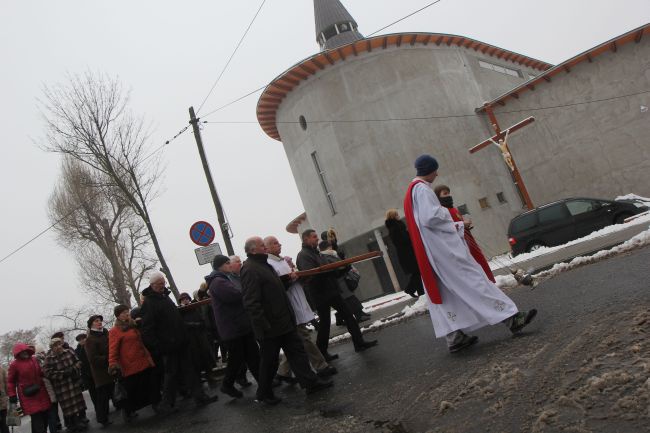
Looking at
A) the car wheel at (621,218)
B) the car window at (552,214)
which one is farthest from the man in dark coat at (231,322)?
the car wheel at (621,218)

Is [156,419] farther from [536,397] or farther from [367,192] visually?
[367,192]

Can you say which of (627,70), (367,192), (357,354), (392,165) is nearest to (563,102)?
(627,70)

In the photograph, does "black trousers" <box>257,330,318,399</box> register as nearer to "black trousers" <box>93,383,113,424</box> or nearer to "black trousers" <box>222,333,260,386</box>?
"black trousers" <box>222,333,260,386</box>

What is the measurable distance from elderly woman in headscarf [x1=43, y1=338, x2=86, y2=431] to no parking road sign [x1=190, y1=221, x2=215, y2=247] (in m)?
3.43

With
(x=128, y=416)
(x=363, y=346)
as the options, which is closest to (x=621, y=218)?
(x=363, y=346)

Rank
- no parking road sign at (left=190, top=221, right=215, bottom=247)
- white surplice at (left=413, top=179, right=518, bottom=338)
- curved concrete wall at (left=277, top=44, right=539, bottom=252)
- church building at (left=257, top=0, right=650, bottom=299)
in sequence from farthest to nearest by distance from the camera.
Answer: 1. curved concrete wall at (left=277, top=44, right=539, bottom=252)
2. church building at (left=257, top=0, right=650, bottom=299)
3. no parking road sign at (left=190, top=221, right=215, bottom=247)
4. white surplice at (left=413, top=179, right=518, bottom=338)

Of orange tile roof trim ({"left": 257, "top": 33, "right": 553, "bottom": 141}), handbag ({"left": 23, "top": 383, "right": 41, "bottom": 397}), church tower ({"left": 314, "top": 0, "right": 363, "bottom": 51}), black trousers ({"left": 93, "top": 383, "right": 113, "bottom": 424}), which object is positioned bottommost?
black trousers ({"left": 93, "top": 383, "right": 113, "bottom": 424})

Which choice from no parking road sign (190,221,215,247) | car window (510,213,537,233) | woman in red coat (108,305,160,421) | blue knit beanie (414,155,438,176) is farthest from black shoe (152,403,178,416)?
car window (510,213,537,233)

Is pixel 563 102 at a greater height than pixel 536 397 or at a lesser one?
greater

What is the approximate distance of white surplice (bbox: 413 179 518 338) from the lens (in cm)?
523

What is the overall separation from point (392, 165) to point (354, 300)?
13034 millimetres

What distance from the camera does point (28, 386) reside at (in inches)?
354

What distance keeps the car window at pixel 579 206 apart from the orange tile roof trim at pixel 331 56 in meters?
11.1

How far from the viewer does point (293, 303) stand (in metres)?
6.89
